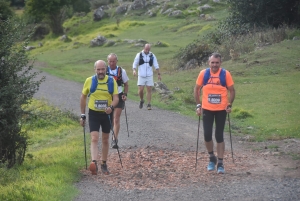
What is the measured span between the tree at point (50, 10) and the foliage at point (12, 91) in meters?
49.0

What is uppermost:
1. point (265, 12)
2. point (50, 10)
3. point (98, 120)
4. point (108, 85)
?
point (50, 10)

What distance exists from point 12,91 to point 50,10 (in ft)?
167

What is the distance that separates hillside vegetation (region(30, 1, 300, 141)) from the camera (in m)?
16.6

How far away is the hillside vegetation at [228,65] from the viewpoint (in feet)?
→ 54.5

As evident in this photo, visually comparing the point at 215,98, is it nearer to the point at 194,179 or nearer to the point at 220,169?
the point at 220,169

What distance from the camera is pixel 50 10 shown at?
6059cm

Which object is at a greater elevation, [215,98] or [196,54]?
[215,98]

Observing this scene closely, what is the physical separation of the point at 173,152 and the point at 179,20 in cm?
4440

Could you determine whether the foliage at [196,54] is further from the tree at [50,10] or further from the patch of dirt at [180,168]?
the tree at [50,10]

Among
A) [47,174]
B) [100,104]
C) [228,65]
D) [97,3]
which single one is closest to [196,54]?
[228,65]

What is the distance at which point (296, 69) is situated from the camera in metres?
24.2

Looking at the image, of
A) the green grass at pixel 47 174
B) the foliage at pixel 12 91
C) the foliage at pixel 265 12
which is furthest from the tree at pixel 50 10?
the foliage at pixel 12 91

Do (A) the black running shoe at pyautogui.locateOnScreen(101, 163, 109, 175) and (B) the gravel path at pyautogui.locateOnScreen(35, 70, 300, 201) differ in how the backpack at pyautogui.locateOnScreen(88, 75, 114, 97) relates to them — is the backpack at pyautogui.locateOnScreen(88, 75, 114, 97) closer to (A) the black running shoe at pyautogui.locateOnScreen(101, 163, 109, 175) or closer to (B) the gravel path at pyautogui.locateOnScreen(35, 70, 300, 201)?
(A) the black running shoe at pyautogui.locateOnScreen(101, 163, 109, 175)

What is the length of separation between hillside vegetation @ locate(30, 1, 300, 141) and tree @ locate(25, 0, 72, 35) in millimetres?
6109
